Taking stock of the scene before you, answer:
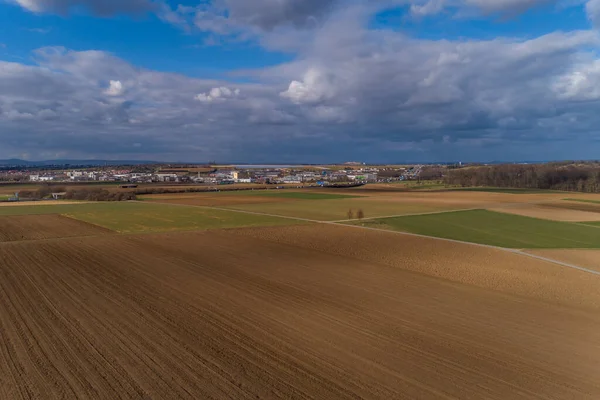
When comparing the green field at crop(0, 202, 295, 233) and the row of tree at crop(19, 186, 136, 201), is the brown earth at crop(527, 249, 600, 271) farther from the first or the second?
the row of tree at crop(19, 186, 136, 201)

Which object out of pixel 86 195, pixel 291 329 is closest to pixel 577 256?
pixel 291 329

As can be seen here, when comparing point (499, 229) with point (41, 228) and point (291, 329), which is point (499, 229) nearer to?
point (291, 329)

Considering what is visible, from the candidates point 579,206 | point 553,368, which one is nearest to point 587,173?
point 579,206

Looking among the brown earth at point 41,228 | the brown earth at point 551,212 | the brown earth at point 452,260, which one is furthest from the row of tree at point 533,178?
the brown earth at point 41,228

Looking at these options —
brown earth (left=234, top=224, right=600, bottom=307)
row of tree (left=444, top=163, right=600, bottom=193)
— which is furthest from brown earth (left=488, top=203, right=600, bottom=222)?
row of tree (left=444, top=163, right=600, bottom=193)

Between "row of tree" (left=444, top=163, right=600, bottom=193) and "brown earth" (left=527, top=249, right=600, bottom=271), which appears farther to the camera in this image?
"row of tree" (left=444, top=163, right=600, bottom=193)

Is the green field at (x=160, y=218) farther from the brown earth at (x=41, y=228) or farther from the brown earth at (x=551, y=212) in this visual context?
the brown earth at (x=551, y=212)
